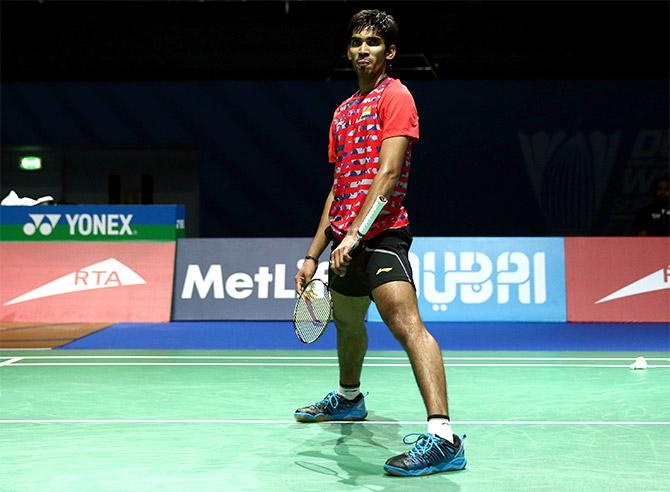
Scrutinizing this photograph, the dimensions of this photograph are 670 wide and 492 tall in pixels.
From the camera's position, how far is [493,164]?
1305 centimetres

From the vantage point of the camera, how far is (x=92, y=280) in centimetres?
833

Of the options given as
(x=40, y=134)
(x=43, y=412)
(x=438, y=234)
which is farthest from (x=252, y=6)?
(x=43, y=412)

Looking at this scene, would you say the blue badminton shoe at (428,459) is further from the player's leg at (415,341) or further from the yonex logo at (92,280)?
the yonex logo at (92,280)

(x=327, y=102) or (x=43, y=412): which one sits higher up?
(x=327, y=102)

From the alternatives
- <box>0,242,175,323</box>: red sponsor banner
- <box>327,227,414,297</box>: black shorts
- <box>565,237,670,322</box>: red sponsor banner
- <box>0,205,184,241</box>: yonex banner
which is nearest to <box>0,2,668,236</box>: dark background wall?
<box>565,237,670,322</box>: red sponsor banner

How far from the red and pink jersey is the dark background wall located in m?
9.39

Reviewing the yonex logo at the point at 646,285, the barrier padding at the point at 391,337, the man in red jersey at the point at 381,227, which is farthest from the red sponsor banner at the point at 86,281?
the man in red jersey at the point at 381,227

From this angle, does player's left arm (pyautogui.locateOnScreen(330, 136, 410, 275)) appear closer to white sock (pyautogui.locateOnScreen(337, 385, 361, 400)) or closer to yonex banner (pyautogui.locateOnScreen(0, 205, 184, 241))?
white sock (pyautogui.locateOnScreen(337, 385, 361, 400))

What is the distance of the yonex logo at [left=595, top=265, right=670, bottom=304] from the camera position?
27.3 feet

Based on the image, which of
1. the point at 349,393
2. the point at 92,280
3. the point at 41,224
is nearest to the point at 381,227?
the point at 349,393

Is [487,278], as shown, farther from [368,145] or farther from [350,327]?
[368,145]

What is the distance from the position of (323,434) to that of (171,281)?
510cm

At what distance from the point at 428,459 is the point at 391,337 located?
Answer: 14.3 ft

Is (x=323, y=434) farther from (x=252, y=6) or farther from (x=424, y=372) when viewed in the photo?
(x=252, y=6)
